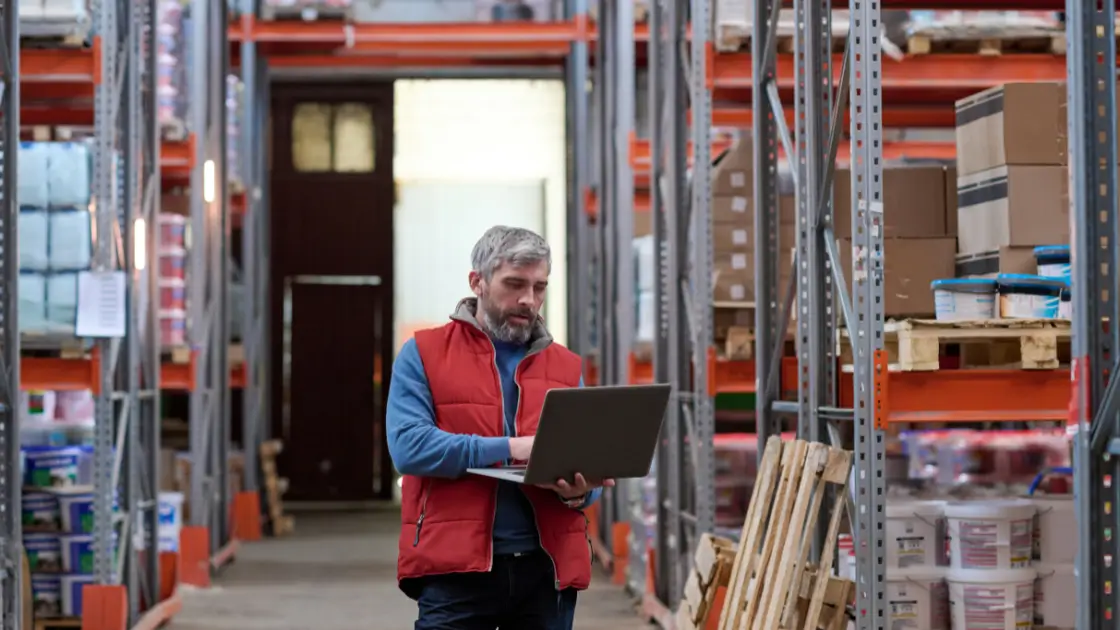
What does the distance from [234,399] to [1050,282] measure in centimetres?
1360

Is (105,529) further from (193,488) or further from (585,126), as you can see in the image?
(585,126)

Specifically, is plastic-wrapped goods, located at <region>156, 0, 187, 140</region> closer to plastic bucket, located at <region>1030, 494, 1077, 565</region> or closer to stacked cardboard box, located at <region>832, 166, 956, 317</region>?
stacked cardboard box, located at <region>832, 166, 956, 317</region>

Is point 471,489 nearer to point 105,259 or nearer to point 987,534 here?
point 987,534

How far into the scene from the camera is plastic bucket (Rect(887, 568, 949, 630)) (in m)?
6.00

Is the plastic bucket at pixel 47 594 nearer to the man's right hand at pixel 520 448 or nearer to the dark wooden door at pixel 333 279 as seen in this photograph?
the man's right hand at pixel 520 448

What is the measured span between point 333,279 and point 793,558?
518 inches

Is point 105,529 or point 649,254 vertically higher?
point 649,254

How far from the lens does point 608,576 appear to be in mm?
11930

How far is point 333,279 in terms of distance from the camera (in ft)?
58.9

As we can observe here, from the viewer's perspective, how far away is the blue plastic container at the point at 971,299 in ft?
19.0

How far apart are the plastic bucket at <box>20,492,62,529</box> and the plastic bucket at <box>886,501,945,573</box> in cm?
490

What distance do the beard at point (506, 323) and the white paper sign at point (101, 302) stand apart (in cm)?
451

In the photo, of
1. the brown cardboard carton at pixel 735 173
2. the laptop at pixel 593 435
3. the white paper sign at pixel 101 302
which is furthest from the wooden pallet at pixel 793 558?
the white paper sign at pixel 101 302

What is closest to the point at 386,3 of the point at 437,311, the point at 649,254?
the point at 437,311
